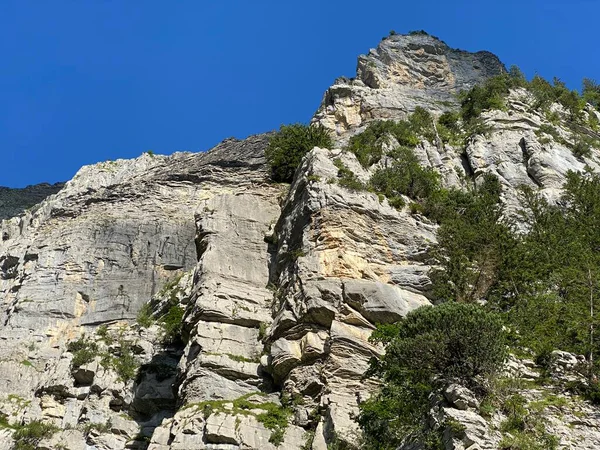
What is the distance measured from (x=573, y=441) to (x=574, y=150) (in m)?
26.0

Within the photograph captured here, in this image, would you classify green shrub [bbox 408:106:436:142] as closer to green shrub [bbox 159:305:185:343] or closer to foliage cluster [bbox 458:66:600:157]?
foliage cluster [bbox 458:66:600:157]

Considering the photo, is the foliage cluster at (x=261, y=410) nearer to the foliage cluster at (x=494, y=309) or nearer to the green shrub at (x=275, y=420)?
the green shrub at (x=275, y=420)

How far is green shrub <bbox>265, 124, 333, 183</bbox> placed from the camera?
35.5 metres

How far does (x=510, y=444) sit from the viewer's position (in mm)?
13008

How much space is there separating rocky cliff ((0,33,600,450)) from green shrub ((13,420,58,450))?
0.23 feet

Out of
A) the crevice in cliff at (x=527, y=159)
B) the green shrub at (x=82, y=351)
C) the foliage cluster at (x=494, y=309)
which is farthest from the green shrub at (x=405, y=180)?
the green shrub at (x=82, y=351)

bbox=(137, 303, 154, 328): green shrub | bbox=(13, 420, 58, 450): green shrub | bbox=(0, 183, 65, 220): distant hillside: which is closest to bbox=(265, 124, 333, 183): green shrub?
bbox=(137, 303, 154, 328): green shrub

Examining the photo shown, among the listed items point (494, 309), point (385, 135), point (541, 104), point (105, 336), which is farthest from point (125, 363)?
point (541, 104)

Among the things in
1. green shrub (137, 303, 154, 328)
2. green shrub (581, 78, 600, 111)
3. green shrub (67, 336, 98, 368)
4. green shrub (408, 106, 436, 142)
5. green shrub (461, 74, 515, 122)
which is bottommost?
green shrub (67, 336, 98, 368)

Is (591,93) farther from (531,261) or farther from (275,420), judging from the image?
(275,420)

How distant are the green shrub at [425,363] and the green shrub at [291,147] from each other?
62.0 feet

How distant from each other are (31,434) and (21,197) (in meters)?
55.2

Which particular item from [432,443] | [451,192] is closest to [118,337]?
[451,192]

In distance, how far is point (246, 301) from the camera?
2489 cm
